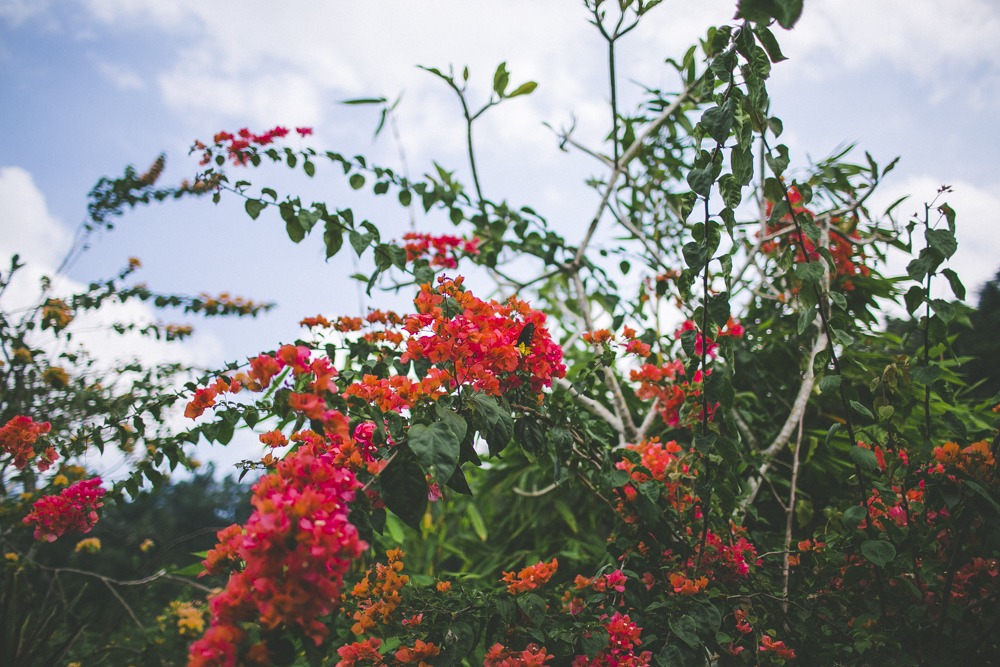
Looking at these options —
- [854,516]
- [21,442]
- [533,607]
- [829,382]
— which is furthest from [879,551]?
[21,442]

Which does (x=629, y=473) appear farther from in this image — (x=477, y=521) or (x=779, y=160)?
(x=477, y=521)

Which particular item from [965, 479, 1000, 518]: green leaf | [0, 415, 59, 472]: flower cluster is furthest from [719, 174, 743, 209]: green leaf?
[0, 415, 59, 472]: flower cluster

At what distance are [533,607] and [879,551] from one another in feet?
1.79

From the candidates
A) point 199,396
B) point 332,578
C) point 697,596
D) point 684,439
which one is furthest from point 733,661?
point 199,396

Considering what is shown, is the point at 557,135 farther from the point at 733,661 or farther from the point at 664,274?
the point at 733,661

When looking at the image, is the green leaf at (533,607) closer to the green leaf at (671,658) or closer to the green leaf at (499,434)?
the green leaf at (671,658)

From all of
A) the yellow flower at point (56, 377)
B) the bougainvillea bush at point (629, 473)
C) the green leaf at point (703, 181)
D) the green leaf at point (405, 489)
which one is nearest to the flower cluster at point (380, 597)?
the bougainvillea bush at point (629, 473)

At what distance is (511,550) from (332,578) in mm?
1651

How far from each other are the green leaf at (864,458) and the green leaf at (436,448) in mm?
602

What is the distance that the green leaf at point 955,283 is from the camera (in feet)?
2.30

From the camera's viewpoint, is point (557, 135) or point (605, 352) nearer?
point (605, 352)

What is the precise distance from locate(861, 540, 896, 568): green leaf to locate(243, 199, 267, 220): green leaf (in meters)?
1.32

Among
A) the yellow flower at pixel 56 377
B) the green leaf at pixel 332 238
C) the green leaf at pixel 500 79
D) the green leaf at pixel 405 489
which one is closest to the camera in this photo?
the green leaf at pixel 405 489

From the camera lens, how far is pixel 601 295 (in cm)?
162
